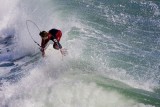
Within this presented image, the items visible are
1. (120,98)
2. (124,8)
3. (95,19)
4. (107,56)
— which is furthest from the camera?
(124,8)

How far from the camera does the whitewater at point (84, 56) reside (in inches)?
485

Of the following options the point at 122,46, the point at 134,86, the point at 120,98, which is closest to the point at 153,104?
the point at 120,98

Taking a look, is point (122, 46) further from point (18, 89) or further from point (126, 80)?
point (18, 89)

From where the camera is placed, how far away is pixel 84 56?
15.8 metres

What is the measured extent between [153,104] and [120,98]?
1035 millimetres

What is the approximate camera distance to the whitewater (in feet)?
40.4

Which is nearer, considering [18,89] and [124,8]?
[18,89]

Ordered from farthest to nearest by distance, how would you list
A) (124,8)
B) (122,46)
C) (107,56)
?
1. (124,8)
2. (122,46)
3. (107,56)

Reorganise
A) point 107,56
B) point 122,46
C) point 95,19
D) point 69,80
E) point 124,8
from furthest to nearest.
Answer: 1. point 124,8
2. point 95,19
3. point 122,46
4. point 107,56
5. point 69,80

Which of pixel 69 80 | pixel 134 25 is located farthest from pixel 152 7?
pixel 69 80

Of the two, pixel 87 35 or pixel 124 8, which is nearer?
pixel 87 35

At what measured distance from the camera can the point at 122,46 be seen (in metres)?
17.6

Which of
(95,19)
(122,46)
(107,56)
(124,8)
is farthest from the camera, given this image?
(124,8)

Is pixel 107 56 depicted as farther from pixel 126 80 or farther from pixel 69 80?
pixel 69 80
